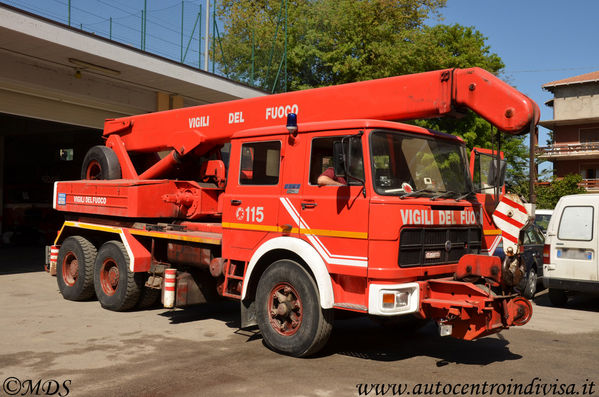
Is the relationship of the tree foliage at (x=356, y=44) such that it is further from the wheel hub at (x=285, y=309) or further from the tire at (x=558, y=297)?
the wheel hub at (x=285, y=309)

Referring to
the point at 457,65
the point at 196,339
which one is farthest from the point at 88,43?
the point at 457,65

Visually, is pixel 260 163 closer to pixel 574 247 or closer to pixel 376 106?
pixel 376 106

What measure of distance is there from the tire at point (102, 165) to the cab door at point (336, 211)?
4.99m

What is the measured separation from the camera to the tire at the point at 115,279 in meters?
8.72

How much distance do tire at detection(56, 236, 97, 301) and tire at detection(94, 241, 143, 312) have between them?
397mm

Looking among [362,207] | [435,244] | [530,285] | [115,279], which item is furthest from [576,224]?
[115,279]

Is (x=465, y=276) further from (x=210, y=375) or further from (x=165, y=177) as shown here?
(x=165, y=177)

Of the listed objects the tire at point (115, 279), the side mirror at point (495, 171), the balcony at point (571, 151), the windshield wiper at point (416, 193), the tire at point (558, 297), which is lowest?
the tire at point (558, 297)

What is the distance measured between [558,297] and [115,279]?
8.00m

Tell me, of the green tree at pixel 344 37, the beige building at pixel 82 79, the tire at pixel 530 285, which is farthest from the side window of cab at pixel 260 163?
the green tree at pixel 344 37

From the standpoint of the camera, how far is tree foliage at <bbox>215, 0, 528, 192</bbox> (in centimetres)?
2334

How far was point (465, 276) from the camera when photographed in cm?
618

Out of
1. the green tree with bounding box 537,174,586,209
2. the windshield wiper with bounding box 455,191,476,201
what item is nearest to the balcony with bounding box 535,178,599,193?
the green tree with bounding box 537,174,586,209

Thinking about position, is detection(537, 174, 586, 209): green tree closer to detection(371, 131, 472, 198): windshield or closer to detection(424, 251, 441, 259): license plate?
detection(371, 131, 472, 198): windshield
